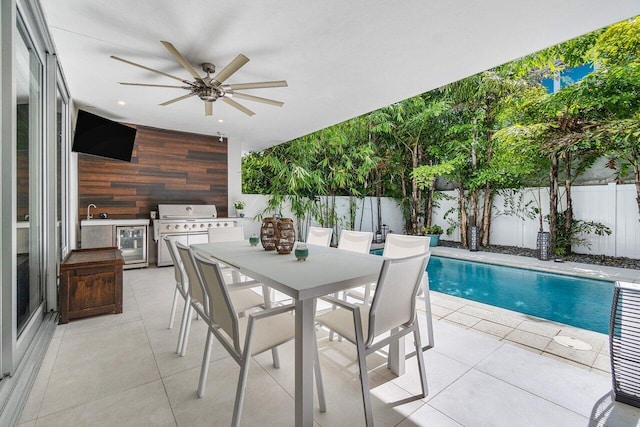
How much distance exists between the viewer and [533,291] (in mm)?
4430

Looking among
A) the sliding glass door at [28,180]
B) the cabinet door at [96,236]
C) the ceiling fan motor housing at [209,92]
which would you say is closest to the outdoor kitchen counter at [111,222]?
the cabinet door at [96,236]

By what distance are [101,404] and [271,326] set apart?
1.07m

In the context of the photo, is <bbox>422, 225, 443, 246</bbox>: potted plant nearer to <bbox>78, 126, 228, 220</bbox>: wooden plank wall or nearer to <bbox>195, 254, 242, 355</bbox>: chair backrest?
<bbox>78, 126, 228, 220</bbox>: wooden plank wall

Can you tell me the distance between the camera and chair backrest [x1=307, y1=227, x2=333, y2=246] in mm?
3257

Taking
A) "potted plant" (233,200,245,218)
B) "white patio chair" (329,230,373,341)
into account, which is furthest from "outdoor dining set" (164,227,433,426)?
"potted plant" (233,200,245,218)

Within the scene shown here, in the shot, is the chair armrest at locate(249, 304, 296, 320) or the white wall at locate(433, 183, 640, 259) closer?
the chair armrest at locate(249, 304, 296, 320)

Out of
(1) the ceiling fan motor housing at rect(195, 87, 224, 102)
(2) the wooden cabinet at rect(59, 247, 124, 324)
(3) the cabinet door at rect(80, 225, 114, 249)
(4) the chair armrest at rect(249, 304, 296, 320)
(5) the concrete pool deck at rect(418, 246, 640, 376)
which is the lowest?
(5) the concrete pool deck at rect(418, 246, 640, 376)

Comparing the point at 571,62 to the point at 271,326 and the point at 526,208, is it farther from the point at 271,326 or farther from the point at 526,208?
the point at 271,326

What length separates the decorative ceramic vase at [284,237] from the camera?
239 cm

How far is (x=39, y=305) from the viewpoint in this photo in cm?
262

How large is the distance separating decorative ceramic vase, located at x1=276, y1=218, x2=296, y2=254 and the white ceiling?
66.9 inches

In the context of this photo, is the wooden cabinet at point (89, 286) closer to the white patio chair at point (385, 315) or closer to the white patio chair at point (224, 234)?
the white patio chair at point (224, 234)

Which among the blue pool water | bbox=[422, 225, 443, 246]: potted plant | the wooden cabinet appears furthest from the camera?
bbox=[422, 225, 443, 246]: potted plant

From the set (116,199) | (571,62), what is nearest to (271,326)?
(116,199)
